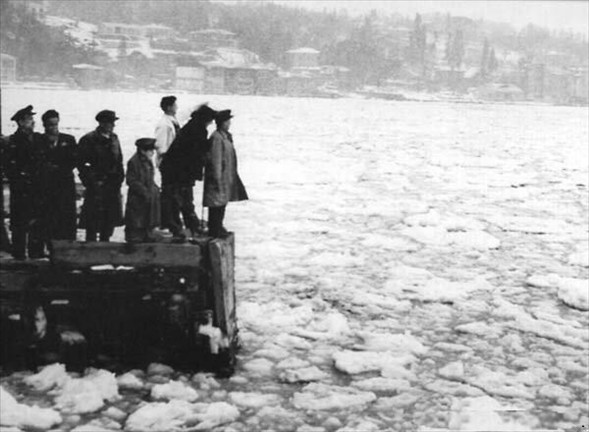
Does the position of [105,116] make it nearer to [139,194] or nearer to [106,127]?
[106,127]

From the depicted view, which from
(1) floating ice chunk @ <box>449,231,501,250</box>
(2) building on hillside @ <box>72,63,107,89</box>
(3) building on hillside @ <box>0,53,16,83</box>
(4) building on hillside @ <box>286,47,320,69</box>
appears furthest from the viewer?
(4) building on hillside @ <box>286,47,320,69</box>

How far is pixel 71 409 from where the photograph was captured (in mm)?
3717

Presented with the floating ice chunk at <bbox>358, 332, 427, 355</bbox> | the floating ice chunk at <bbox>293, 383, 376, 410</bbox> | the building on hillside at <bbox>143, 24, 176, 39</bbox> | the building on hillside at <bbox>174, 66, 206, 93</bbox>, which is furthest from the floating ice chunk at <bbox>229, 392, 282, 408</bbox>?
the building on hillside at <bbox>174, 66, 206, 93</bbox>

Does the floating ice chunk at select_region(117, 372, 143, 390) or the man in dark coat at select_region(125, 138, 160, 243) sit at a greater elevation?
the man in dark coat at select_region(125, 138, 160, 243)

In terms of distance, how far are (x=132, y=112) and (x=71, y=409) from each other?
23.3 meters

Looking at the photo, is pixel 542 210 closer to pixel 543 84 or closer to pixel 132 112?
pixel 132 112

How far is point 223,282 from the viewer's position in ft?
13.6

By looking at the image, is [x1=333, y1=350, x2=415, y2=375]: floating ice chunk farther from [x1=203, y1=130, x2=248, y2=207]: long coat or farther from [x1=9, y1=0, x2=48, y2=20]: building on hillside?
[x1=9, y1=0, x2=48, y2=20]: building on hillside

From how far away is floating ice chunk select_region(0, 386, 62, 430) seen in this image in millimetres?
3531

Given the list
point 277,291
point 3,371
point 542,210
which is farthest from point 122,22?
point 3,371

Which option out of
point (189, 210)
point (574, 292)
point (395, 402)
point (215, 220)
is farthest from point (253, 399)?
point (574, 292)

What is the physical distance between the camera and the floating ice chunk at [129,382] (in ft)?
13.2

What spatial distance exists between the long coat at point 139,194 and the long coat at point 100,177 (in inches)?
21.0

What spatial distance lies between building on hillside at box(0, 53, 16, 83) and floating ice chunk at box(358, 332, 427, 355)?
6832mm
